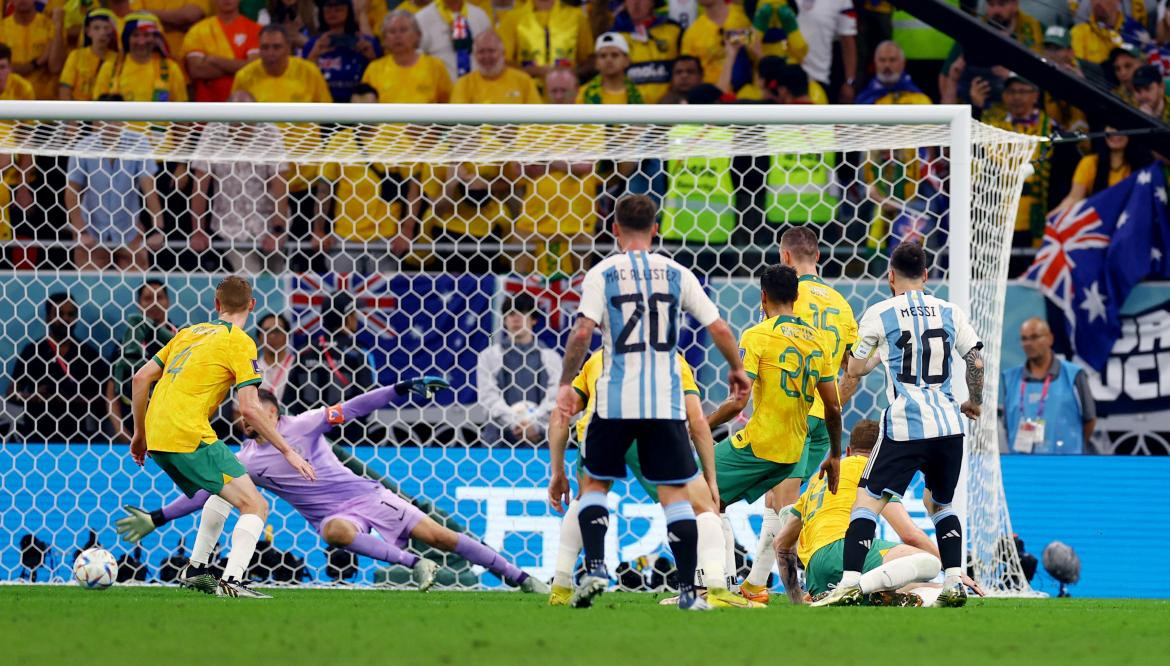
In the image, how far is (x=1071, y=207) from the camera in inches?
453

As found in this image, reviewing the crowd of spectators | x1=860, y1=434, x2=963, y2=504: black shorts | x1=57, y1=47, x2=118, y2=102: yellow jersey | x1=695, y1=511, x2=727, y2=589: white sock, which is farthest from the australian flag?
x1=57, y1=47, x2=118, y2=102: yellow jersey

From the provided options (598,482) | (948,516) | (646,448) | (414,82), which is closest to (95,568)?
(598,482)

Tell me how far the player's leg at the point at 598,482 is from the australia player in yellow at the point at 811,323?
63.4 inches

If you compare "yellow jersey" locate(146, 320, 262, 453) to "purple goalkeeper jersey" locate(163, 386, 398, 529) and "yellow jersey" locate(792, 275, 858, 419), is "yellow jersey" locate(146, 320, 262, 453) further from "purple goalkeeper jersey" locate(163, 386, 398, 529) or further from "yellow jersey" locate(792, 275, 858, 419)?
"yellow jersey" locate(792, 275, 858, 419)

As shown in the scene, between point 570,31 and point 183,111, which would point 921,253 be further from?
point 570,31

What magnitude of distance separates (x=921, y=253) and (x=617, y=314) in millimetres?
1713

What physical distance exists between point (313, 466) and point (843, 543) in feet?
9.61

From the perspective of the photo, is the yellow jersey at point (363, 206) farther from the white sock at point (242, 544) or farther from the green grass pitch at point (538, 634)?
the green grass pitch at point (538, 634)

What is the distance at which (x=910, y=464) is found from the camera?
289 inches

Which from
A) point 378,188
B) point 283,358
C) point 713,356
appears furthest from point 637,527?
point 378,188

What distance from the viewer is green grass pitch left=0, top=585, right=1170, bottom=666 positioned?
15.6ft

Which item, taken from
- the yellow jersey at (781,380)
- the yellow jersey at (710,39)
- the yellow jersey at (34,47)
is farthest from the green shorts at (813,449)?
the yellow jersey at (34,47)

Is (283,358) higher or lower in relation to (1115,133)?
lower

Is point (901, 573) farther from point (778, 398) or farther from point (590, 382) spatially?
point (590, 382)
